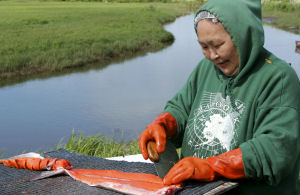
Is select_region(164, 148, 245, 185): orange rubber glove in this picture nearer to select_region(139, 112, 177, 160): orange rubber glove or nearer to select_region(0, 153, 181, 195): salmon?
select_region(0, 153, 181, 195): salmon

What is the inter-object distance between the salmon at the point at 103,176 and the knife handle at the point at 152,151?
0.11 m

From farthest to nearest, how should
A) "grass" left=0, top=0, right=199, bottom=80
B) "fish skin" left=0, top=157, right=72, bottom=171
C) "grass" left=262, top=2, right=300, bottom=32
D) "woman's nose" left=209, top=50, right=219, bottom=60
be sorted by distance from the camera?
"grass" left=262, top=2, right=300, bottom=32
"grass" left=0, top=0, right=199, bottom=80
"fish skin" left=0, top=157, right=72, bottom=171
"woman's nose" left=209, top=50, right=219, bottom=60

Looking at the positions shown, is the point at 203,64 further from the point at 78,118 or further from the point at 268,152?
the point at 78,118

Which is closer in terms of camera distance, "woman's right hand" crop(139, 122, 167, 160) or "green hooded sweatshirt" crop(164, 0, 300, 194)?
"green hooded sweatshirt" crop(164, 0, 300, 194)

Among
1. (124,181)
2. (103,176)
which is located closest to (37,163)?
(103,176)

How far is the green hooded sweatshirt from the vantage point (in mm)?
1489

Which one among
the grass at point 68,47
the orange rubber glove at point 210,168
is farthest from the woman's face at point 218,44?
the grass at point 68,47

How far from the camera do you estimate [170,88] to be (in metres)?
10.3

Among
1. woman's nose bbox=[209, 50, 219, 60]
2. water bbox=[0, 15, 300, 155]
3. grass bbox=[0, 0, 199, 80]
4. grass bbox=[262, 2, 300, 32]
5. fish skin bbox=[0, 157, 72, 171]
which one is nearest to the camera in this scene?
woman's nose bbox=[209, 50, 219, 60]

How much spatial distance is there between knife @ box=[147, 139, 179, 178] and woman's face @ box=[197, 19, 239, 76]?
490 millimetres

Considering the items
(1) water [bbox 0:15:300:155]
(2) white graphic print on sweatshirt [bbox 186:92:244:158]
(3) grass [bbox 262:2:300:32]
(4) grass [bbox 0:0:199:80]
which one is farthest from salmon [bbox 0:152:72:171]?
(3) grass [bbox 262:2:300:32]

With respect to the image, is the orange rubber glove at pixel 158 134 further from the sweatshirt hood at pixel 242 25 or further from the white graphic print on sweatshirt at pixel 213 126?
the sweatshirt hood at pixel 242 25

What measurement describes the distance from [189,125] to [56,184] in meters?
0.71

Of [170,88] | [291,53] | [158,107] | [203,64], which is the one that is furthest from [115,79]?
[203,64]
